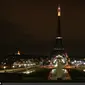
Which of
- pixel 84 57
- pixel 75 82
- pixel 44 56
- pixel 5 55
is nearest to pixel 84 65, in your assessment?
pixel 84 57

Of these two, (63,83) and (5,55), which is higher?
(5,55)

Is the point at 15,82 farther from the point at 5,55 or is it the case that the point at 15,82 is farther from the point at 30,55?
the point at 30,55

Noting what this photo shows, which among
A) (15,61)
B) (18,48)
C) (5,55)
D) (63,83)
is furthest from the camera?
(15,61)

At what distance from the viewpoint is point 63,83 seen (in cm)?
176

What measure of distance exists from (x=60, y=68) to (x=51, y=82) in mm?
701

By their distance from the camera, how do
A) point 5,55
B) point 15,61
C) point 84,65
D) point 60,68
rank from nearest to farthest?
point 60,68 < point 5,55 < point 15,61 < point 84,65

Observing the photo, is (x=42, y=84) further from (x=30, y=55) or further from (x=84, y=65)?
(x=84, y=65)

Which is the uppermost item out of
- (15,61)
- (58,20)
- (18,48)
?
(58,20)

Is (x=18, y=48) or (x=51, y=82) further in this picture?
(x=18, y=48)

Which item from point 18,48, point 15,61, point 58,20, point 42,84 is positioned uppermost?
point 58,20

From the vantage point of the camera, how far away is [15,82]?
69.3 inches

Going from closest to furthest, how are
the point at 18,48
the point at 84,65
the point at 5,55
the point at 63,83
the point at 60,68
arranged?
the point at 63,83 < the point at 60,68 < the point at 5,55 < the point at 18,48 < the point at 84,65

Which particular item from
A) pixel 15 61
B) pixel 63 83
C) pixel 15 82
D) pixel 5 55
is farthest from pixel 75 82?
pixel 15 61

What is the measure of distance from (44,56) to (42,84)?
204cm
